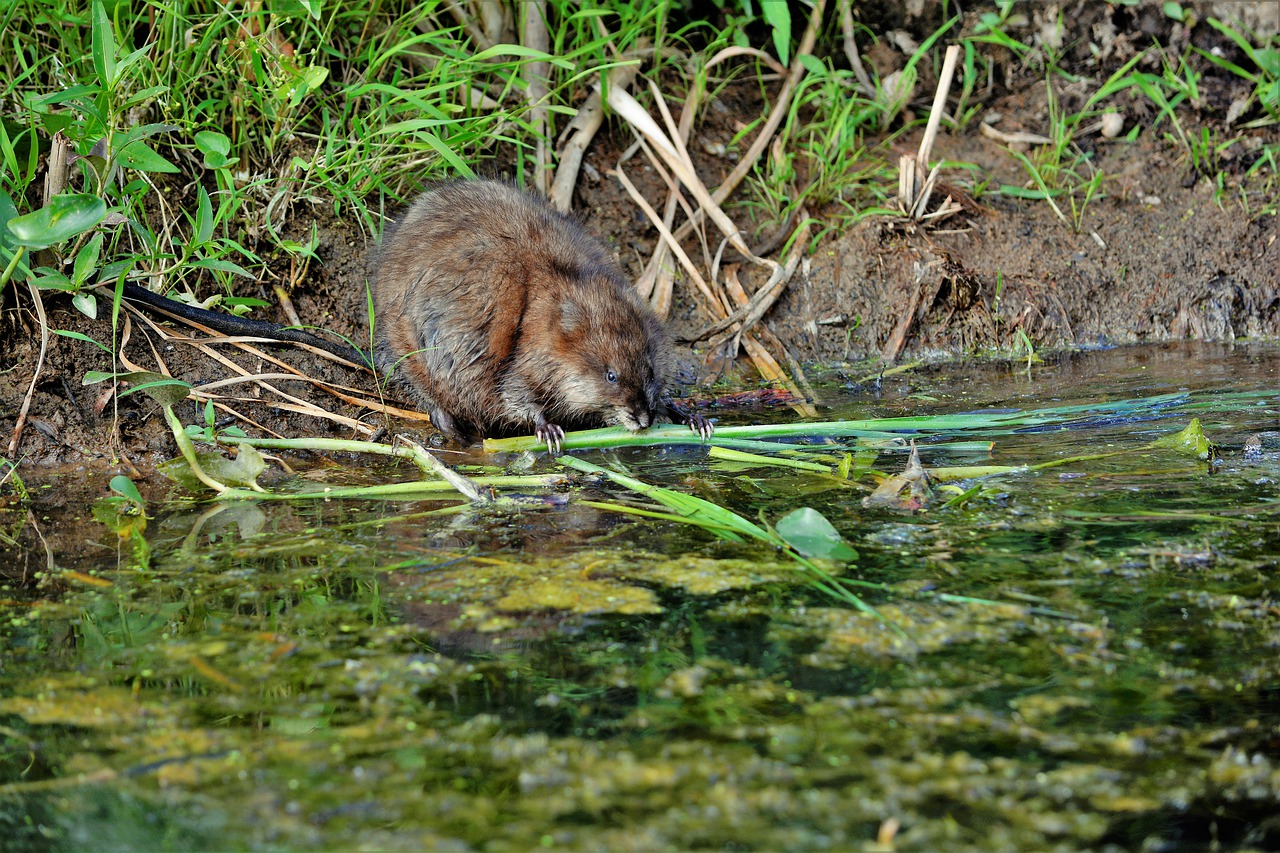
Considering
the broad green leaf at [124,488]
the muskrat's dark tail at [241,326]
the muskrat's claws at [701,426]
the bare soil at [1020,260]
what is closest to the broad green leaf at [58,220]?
the broad green leaf at [124,488]

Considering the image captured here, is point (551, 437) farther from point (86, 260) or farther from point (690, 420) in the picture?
point (86, 260)

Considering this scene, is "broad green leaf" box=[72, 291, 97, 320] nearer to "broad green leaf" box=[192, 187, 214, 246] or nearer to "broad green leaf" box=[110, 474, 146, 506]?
"broad green leaf" box=[192, 187, 214, 246]

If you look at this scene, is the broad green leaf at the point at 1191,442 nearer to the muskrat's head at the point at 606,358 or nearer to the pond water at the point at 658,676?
the pond water at the point at 658,676

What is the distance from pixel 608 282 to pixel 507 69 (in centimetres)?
140

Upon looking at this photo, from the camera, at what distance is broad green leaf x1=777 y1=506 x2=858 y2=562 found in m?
2.43

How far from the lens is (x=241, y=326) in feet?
13.1

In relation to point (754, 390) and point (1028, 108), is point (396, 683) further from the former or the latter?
point (1028, 108)

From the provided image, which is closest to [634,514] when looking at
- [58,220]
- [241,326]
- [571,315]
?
[571,315]

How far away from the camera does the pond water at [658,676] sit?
5.03 feet

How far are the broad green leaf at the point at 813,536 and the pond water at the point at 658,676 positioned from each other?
0.05 meters

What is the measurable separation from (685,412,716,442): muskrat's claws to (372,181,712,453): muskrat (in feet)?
0.40

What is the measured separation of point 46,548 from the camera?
2703 mm

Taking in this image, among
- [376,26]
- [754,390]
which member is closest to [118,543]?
[754,390]

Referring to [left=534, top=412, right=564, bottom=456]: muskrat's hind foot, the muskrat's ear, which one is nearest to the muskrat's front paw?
[left=534, top=412, right=564, bottom=456]: muskrat's hind foot
